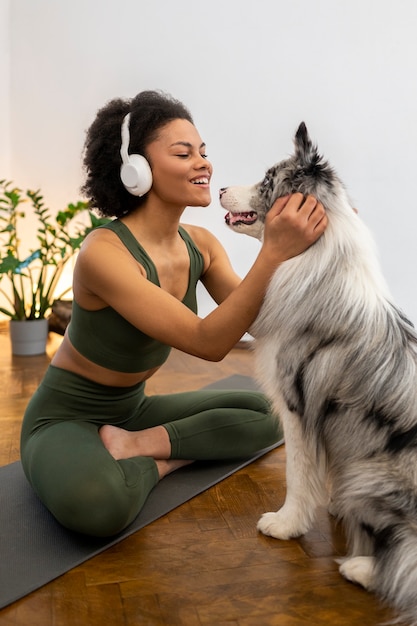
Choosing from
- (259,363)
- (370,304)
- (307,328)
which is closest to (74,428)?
(259,363)

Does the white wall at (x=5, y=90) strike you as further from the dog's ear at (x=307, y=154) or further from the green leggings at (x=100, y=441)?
the dog's ear at (x=307, y=154)

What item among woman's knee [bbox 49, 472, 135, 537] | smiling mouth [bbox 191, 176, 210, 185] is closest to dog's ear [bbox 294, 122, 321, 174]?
smiling mouth [bbox 191, 176, 210, 185]

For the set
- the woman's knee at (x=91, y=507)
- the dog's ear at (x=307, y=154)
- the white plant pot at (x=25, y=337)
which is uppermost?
the dog's ear at (x=307, y=154)

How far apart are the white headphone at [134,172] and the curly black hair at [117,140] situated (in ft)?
0.14

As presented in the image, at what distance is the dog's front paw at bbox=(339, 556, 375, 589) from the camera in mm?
1675

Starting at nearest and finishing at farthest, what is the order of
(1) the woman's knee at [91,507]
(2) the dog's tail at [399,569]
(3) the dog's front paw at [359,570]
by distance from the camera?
1. (2) the dog's tail at [399,569]
2. (3) the dog's front paw at [359,570]
3. (1) the woman's knee at [91,507]

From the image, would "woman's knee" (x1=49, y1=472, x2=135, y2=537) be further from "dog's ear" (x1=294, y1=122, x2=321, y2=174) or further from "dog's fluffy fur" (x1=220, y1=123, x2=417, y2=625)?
"dog's ear" (x1=294, y1=122, x2=321, y2=174)

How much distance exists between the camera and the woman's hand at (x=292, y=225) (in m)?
Result: 1.71

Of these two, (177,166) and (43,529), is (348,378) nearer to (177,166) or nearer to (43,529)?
(177,166)

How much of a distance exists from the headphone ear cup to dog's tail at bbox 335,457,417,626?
970 millimetres

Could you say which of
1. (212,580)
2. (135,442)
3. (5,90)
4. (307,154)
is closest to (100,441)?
(135,442)

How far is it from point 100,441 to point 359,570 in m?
0.82

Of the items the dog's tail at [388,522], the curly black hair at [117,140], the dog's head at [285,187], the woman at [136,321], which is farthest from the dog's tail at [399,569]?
the curly black hair at [117,140]

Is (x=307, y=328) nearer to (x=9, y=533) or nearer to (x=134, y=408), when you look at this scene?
(x=134, y=408)
